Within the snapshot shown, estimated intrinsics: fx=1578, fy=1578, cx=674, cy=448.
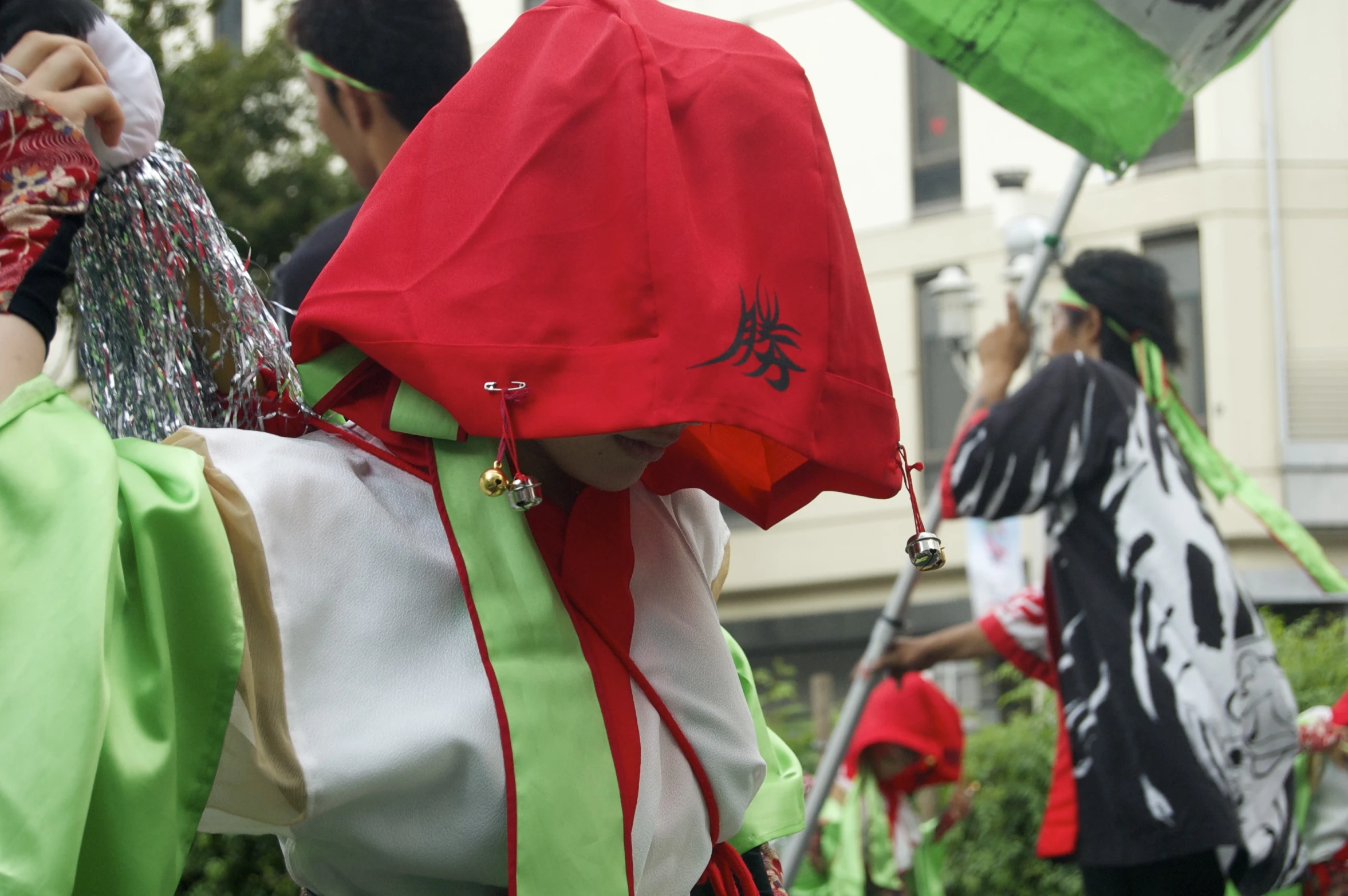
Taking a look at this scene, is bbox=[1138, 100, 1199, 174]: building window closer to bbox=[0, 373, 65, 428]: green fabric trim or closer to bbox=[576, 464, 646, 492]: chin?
bbox=[576, 464, 646, 492]: chin

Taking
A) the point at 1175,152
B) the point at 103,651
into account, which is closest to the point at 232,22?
the point at 1175,152

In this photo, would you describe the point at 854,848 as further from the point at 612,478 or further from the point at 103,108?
the point at 103,108

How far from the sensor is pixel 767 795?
1.80 m

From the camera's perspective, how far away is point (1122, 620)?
322 cm

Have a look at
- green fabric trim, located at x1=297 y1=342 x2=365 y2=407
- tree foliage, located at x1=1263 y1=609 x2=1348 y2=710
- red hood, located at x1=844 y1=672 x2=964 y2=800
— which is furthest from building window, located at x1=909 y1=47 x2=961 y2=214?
green fabric trim, located at x1=297 y1=342 x2=365 y2=407

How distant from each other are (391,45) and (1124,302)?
205cm

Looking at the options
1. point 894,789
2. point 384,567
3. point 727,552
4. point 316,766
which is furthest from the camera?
point 894,789

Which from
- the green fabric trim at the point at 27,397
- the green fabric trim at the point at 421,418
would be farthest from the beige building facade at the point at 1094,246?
the green fabric trim at the point at 27,397

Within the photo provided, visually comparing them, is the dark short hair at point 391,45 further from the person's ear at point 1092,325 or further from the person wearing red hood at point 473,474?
the person's ear at point 1092,325

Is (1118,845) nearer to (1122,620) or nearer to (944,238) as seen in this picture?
(1122,620)

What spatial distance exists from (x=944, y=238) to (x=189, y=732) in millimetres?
14505

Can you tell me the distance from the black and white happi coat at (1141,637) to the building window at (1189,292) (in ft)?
35.7

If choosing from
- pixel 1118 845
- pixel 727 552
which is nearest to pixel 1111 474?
pixel 1118 845

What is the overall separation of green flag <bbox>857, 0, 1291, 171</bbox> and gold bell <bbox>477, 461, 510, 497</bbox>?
1.71 metres
